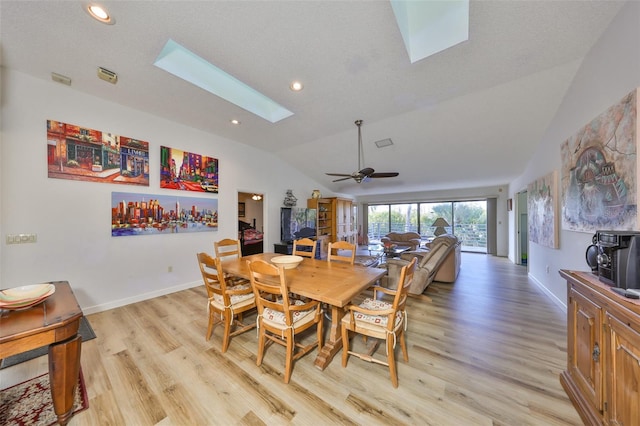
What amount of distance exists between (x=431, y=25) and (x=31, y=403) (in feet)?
15.9

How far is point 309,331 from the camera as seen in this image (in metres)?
2.59

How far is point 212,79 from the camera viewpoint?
122 inches

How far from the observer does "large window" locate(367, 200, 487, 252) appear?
807 centimetres

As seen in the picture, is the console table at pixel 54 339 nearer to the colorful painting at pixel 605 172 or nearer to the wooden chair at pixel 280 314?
the wooden chair at pixel 280 314

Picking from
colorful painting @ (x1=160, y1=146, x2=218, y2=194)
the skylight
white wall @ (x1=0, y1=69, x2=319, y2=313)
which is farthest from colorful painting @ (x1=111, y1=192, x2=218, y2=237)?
the skylight

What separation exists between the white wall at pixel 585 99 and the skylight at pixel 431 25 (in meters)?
1.26

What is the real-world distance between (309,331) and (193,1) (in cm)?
336

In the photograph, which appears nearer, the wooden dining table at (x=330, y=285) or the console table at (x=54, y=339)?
the console table at (x=54, y=339)

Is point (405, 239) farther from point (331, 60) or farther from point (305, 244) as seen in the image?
point (331, 60)

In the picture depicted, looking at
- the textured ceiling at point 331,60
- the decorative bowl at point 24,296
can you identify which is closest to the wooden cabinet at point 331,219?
the textured ceiling at point 331,60

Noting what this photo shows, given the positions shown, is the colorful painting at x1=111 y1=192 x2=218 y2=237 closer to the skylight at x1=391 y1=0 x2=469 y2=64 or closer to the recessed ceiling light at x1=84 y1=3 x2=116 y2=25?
the recessed ceiling light at x1=84 y1=3 x2=116 y2=25

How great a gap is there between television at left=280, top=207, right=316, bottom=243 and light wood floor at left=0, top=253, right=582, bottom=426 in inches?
133

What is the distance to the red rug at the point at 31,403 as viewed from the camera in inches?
57.6

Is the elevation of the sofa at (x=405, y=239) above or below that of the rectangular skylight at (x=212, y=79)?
below
